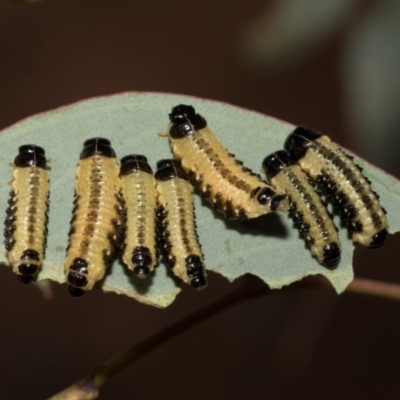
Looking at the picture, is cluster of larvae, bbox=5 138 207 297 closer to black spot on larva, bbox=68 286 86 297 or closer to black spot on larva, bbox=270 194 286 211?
black spot on larva, bbox=68 286 86 297

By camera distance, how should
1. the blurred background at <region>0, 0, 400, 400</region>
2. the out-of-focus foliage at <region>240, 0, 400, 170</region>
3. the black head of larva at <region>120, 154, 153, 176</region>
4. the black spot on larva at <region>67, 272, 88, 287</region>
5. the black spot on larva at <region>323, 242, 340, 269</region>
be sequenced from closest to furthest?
the black spot on larva at <region>67, 272, 88, 287</region>, the black spot on larva at <region>323, 242, 340, 269</region>, the black head of larva at <region>120, 154, 153, 176</region>, the out-of-focus foliage at <region>240, 0, 400, 170</region>, the blurred background at <region>0, 0, 400, 400</region>

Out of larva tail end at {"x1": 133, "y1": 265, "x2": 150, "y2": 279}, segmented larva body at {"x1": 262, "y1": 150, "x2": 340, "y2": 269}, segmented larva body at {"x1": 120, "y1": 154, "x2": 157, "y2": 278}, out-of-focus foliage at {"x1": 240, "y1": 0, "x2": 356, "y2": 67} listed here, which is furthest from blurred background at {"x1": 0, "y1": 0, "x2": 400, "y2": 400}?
larva tail end at {"x1": 133, "y1": 265, "x2": 150, "y2": 279}

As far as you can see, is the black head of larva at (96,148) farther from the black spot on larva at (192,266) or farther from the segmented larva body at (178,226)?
the black spot on larva at (192,266)

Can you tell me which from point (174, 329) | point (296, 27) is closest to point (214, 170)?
point (174, 329)

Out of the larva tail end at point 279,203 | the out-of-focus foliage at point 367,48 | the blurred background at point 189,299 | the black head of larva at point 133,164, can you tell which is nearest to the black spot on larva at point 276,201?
the larva tail end at point 279,203

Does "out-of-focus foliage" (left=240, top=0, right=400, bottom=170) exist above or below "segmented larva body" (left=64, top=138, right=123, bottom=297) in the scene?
above

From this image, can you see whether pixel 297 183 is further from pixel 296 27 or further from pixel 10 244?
pixel 10 244

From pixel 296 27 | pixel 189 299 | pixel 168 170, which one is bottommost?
pixel 168 170
